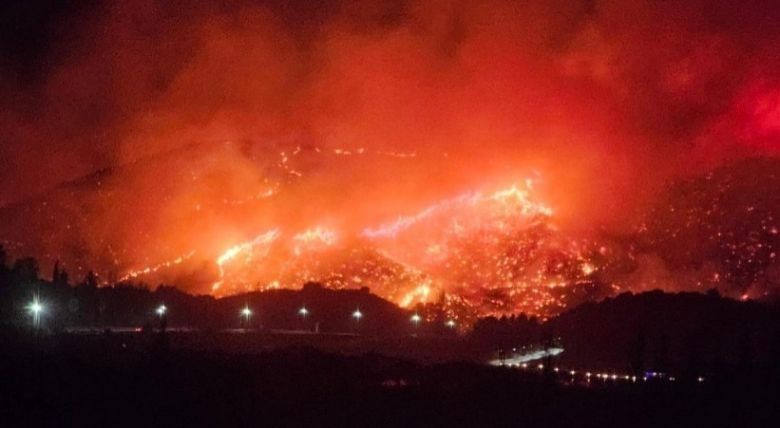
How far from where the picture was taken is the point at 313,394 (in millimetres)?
34750

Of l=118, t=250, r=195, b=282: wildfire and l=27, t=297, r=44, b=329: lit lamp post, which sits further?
l=118, t=250, r=195, b=282: wildfire

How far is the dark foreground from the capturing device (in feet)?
102

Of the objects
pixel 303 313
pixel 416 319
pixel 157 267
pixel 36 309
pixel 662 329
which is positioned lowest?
pixel 662 329

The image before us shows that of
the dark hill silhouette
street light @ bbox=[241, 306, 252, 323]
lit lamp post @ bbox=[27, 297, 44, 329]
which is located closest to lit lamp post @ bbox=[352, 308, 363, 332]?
street light @ bbox=[241, 306, 252, 323]

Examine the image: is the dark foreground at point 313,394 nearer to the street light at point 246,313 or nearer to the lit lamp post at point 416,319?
the street light at point 246,313

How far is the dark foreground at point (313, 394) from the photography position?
31156 millimetres

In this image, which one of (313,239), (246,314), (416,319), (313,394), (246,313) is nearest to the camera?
(313,394)

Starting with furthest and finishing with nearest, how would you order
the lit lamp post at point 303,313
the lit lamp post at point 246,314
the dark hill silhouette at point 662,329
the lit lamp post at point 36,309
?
the lit lamp post at point 303,313, the lit lamp post at point 246,314, the dark hill silhouette at point 662,329, the lit lamp post at point 36,309

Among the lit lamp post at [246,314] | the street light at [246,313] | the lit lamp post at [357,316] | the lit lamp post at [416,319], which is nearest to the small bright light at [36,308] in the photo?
the lit lamp post at [246,314]

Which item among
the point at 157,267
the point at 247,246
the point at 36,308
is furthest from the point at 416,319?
the point at 157,267

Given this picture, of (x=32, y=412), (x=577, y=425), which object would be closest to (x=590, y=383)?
(x=577, y=425)

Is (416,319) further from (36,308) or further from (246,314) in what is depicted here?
(36,308)

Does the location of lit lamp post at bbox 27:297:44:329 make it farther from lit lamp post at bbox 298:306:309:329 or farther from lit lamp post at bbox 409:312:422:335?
lit lamp post at bbox 409:312:422:335

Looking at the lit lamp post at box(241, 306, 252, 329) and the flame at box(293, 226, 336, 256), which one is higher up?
the flame at box(293, 226, 336, 256)
